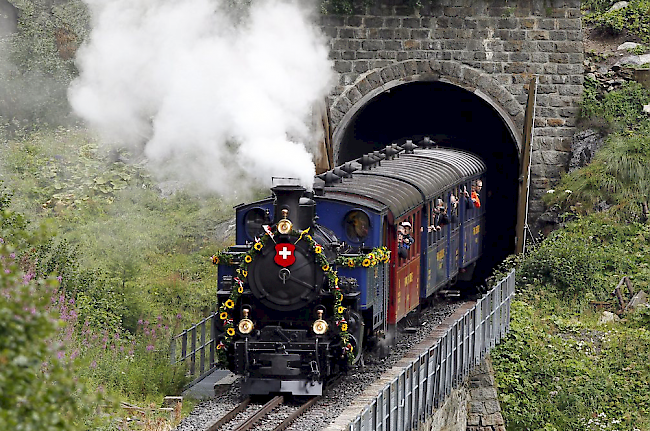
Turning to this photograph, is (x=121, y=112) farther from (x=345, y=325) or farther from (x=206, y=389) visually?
(x=345, y=325)

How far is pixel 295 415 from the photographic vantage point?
11406 millimetres

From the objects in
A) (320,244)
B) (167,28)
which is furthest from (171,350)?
(167,28)

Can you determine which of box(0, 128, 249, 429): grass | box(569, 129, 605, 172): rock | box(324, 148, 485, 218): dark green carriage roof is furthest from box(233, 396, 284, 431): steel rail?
box(569, 129, 605, 172): rock

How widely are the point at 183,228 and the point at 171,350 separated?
27.4ft

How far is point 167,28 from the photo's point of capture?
17.2 metres

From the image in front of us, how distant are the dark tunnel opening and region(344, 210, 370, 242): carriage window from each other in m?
10.2

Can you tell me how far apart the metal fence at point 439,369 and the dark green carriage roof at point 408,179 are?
1728 mm

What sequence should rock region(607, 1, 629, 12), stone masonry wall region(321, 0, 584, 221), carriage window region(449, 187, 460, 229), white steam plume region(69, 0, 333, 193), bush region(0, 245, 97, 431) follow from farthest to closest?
rock region(607, 1, 629, 12)
stone masonry wall region(321, 0, 584, 221)
carriage window region(449, 187, 460, 229)
white steam plume region(69, 0, 333, 193)
bush region(0, 245, 97, 431)

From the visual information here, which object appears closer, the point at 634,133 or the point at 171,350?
the point at 171,350

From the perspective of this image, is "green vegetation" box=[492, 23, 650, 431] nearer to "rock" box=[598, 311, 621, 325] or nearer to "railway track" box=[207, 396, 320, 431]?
"rock" box=[598, 311, 621, 325]

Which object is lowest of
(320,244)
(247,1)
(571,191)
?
(320,244)

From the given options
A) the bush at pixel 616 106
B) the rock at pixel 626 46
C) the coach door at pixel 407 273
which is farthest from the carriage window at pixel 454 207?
the rock at pixel 626 46

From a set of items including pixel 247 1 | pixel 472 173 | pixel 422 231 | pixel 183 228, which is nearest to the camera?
pixel 422 231

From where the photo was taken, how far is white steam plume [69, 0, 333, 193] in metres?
14.7
